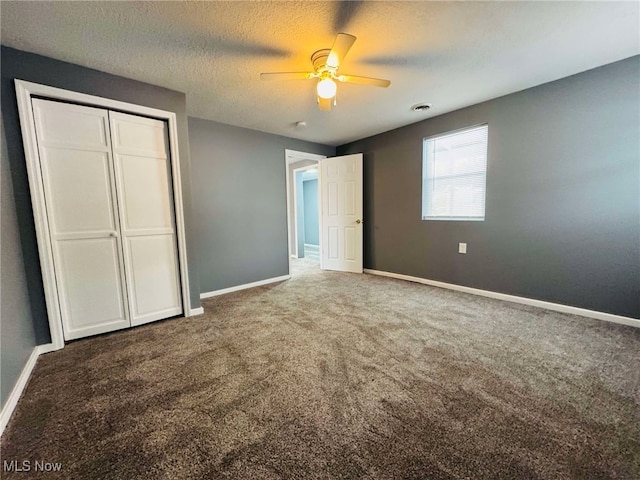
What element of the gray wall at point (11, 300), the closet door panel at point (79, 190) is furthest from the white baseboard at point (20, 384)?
the closet door panel at point (79, 190)

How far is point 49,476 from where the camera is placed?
1.06 metres

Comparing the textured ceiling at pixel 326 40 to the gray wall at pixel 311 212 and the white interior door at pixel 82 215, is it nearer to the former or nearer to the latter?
the white interior door at pixel 82 215

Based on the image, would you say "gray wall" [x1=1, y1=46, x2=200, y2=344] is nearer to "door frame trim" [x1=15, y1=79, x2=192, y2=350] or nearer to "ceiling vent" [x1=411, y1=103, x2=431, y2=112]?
"door frame trim" [x1=15, y1=79, x2=192, y2=350]

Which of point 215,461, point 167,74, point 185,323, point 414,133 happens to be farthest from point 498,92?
point 185,323

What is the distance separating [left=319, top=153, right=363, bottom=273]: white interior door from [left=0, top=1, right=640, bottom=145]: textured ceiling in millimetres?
1804

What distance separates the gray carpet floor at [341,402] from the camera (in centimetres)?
110

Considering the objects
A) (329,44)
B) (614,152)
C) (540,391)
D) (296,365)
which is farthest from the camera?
(614,152)

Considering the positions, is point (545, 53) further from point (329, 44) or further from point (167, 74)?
point (167, 74)

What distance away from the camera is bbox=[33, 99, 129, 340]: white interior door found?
209cm

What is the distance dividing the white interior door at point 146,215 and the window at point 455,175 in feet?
11.0

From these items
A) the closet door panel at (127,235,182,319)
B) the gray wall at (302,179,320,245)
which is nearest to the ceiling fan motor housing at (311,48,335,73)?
the closet door panel at (127,235,182,319)

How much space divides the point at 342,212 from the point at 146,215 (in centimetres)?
306

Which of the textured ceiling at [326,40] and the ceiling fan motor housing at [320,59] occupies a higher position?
the textured ceiling at [326,40]

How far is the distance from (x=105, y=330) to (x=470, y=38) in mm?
3928
